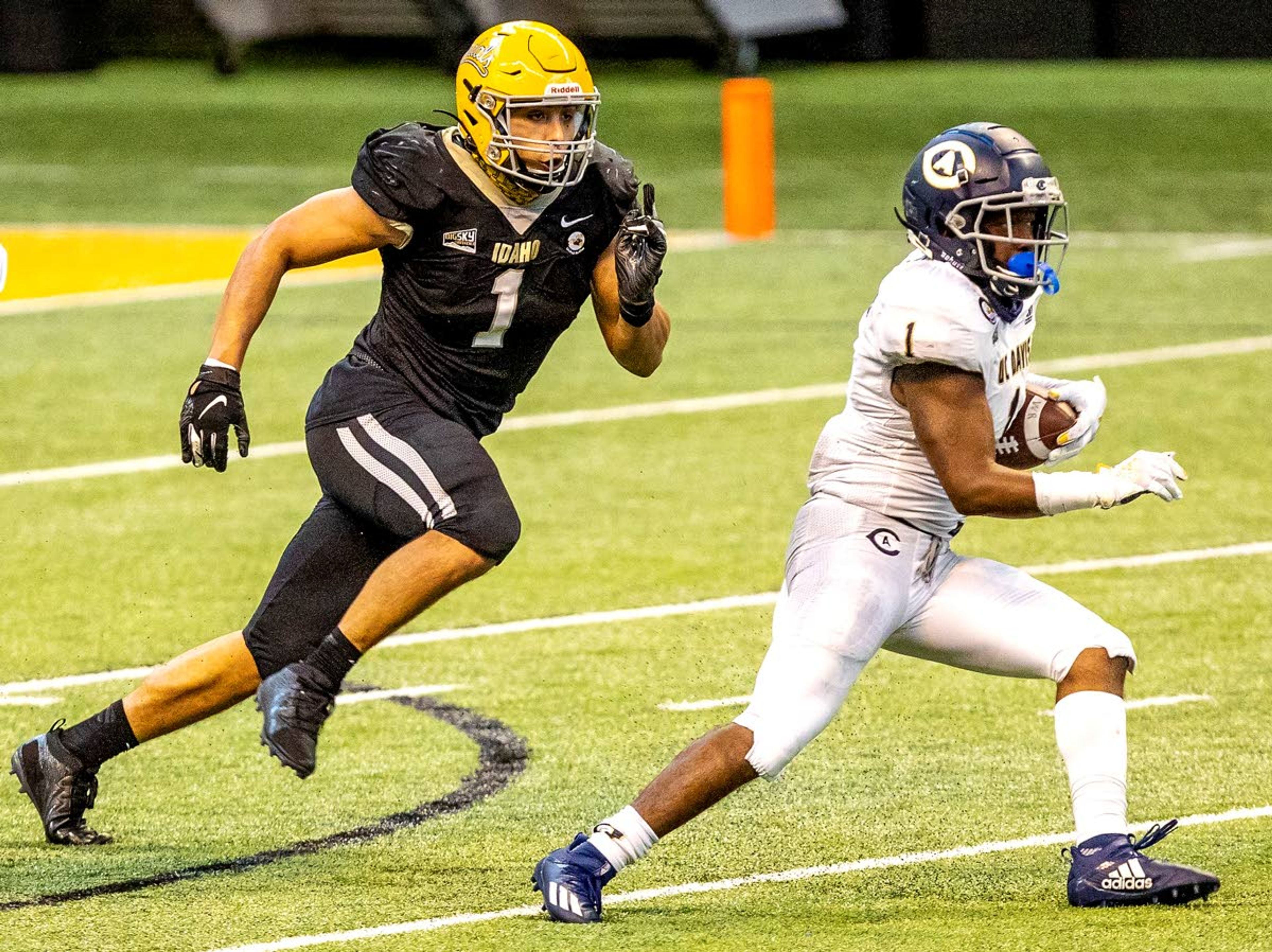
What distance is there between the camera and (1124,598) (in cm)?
822

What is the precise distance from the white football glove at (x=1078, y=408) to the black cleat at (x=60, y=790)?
2490mm

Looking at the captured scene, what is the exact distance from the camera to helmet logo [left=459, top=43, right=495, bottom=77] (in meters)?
5.77

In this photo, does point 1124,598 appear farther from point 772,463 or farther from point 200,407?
point 200,407

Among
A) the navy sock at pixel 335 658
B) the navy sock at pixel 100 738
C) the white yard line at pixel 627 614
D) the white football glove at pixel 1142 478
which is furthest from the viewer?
the white yard line at pixel 627 614

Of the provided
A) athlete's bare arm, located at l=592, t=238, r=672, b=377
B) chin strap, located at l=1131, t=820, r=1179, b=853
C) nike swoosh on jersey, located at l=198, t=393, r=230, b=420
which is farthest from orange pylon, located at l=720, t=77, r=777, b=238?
chin strap, located at l=1131, t=820, r=1179, b=853

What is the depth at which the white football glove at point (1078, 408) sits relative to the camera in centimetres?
538

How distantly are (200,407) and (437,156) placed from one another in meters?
0.87

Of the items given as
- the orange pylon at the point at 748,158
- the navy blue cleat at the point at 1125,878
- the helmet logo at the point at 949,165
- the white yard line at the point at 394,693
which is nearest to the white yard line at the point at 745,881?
the navy blue cleat at the point at 1125,878

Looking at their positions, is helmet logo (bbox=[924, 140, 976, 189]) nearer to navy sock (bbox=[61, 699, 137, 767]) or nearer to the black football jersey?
the black football jersey

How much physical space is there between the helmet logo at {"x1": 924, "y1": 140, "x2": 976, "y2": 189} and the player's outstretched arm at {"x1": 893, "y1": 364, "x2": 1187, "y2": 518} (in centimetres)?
44

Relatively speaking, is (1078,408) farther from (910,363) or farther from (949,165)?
(949,165)

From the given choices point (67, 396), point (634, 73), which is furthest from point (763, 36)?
point (67, 396)

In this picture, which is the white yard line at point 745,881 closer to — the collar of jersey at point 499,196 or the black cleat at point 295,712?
the black cleat at point 295,712

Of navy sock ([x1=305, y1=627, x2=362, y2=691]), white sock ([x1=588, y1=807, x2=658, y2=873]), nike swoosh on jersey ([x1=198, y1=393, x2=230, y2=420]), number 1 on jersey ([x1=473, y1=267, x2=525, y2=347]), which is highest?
number 1 on jersey ([x1=473, y1=267, x2=525, y2=347])
